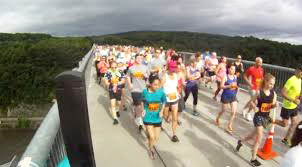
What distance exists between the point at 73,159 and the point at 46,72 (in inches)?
3111

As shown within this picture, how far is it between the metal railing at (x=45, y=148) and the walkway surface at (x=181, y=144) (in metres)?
2.72

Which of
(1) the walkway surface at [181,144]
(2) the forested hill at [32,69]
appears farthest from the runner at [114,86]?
(2) the forested hill at [32,69]

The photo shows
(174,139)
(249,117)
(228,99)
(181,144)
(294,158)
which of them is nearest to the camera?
(294,158)

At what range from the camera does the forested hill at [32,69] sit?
226 feet

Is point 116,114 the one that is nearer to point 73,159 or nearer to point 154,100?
point 154,100

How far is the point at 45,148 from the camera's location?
7.66ft

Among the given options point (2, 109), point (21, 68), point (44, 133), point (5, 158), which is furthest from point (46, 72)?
point (44, 133)

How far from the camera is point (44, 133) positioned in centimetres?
262

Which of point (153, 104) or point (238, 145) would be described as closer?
point (153, 104)

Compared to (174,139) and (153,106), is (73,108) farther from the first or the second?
(174,139)

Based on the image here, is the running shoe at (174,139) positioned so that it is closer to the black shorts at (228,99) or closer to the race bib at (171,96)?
the race bib at (171,96)

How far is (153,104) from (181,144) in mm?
1532

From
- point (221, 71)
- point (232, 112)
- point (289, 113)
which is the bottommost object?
point (232, 112)

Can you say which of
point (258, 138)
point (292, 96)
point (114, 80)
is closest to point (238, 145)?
point (258, 138)
